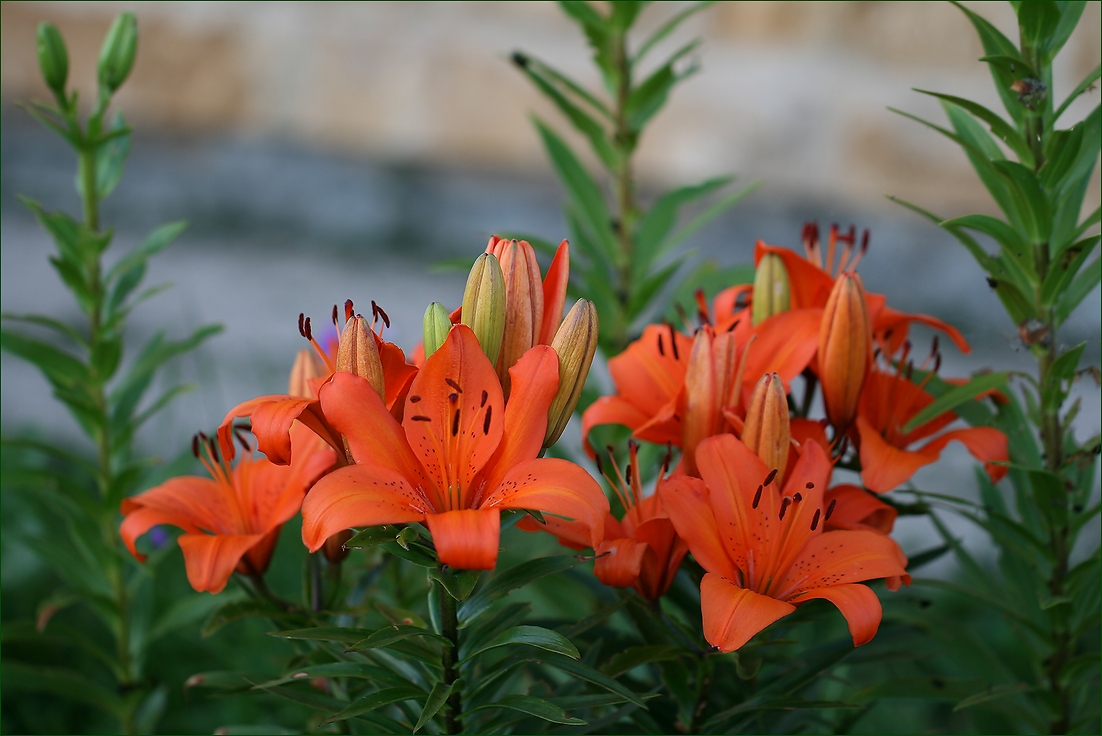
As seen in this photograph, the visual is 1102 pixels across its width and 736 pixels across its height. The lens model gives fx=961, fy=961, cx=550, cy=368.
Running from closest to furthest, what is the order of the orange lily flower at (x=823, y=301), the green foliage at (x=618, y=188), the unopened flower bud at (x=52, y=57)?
the orange lily flower at (x=823, y=301)
the unopened flower bud at (x=52, y=57)
the green foliage at (x=618, y=188)

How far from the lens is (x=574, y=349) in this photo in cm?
50

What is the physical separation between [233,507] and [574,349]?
0.27m

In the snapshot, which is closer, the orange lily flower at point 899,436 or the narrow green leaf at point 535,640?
the narrow green leaf at point 535,640

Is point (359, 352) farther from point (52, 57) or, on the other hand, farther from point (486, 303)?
point (52, 57)

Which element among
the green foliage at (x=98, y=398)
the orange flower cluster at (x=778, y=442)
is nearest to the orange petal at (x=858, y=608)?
the orange flower cluster at (x=778, y=442)

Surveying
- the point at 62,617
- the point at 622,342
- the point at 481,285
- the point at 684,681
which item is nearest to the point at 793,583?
the point at 684,681

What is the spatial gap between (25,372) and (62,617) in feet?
3.13

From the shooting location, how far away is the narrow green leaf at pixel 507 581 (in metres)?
0.52

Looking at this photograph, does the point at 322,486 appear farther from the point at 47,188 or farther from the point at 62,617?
the point at 47,188

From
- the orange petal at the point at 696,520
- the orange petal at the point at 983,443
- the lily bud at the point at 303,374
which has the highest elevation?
the lily bud at the point at 303,374

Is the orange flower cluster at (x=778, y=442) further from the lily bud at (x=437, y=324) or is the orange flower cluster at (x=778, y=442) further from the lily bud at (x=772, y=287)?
the lily bud at (x=437, y=324)

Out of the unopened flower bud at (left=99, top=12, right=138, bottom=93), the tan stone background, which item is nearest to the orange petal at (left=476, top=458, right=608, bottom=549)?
the unopened flower bud at (left=99, top=12, right=138, bottom=93)

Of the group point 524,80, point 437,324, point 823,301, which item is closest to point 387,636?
point 437,324

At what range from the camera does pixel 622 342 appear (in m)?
0.92
